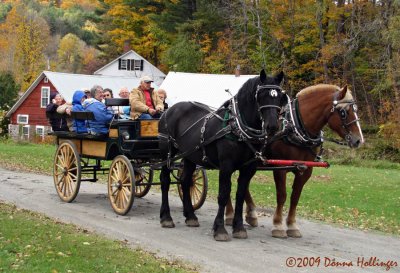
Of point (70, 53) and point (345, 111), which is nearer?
point (345, 111)

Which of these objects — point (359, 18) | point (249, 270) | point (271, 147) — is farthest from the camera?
point (359, 18)

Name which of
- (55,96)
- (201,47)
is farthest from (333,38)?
(55,96)

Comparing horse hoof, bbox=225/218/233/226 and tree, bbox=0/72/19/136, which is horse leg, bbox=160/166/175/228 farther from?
tree, bbox=0/72/19/136

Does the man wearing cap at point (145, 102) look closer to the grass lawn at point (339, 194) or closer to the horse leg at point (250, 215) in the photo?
the horse leg at point (250, 215)

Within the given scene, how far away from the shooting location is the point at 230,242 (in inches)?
379

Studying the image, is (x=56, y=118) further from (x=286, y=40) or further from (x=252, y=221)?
(x=286, y=40)

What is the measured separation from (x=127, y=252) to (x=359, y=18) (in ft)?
126

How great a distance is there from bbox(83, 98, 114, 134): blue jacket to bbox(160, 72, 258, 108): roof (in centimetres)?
3125

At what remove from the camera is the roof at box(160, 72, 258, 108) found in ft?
147

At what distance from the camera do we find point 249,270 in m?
8.01

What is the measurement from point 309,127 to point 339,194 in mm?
9109

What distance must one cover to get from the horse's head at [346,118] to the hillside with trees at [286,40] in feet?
89.1

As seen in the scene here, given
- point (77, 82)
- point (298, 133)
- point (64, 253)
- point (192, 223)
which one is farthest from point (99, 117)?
point (77, 82)

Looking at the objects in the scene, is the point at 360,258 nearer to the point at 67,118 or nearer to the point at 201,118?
the point at 201,118
